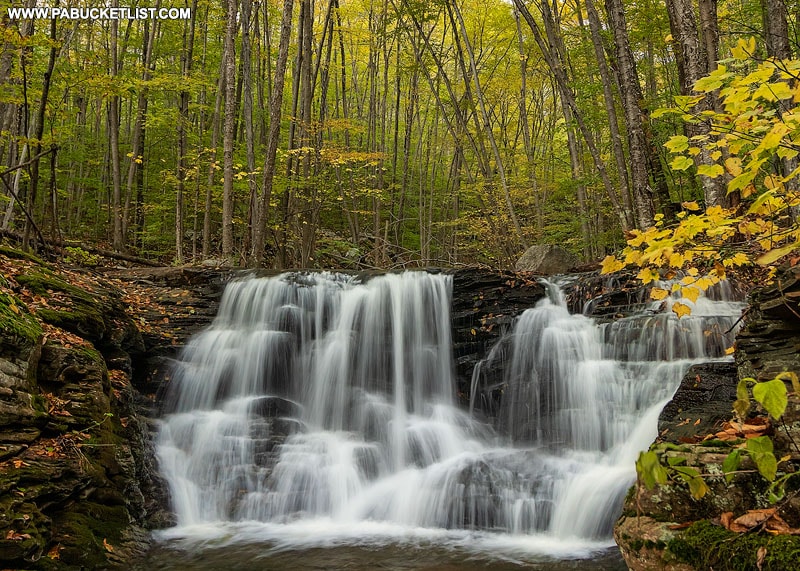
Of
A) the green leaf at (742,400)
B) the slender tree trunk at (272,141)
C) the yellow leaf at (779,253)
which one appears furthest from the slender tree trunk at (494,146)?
the green leaf at (742,400)

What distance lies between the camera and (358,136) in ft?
68.4

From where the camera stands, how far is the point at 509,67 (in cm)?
2216

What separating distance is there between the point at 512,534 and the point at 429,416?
8.33 ft

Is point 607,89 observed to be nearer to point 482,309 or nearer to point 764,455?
point 482,309

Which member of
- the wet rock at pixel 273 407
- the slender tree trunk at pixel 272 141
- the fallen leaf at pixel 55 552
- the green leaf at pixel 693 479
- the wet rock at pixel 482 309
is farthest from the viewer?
the slender tree trunk at pixel 272 141

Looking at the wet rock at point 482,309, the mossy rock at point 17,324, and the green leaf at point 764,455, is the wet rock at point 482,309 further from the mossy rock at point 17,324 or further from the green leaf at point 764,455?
the green leaf at point 764,455

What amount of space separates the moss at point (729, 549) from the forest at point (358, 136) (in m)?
1.39

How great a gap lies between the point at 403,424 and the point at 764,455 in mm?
5768

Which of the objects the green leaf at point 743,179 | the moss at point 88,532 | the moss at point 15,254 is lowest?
the moss at point 88,532

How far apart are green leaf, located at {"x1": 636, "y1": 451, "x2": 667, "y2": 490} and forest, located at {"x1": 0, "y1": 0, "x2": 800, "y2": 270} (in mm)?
1021

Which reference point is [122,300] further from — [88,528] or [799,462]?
[799,462]

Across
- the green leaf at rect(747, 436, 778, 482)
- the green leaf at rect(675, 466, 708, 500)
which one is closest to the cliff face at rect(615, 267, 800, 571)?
the green leaf at rect(675, 466, 708, 500)

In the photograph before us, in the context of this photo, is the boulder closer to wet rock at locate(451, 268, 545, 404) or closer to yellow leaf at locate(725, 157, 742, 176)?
wet rock at locate(451, 268, 545, 404)

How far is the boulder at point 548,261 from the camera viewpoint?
11375 mm
